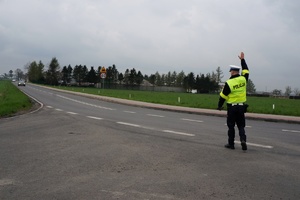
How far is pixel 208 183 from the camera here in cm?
483

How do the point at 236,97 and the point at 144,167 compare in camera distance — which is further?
the point at 236,97

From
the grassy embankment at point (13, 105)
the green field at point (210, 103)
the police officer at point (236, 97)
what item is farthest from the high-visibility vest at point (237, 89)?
the green field at point (210, 103)

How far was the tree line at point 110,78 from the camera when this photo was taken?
379 ft

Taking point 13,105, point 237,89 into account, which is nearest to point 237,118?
point 237,89

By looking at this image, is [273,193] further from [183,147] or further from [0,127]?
[0,127]

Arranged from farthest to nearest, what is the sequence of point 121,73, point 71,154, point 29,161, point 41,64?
point 121,73, point 41,64, point 71,154, point 29,161

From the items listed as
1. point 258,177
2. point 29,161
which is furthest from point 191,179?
point 29,161

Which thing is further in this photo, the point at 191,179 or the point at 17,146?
the point at 17,146

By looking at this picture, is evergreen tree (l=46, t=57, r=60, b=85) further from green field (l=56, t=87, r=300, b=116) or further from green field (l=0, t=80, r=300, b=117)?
green field (l=56, t=87, r=300, b=116)

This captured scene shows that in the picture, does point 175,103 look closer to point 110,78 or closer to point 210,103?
point 210,103

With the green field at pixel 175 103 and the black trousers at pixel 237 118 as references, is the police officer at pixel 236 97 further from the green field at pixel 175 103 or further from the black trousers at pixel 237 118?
the green field at pixel 175 103

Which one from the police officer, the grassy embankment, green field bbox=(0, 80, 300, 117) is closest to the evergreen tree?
green field bbox=(0, 80, 300, 117)

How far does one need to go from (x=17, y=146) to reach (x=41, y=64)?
125 m

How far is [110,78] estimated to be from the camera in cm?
13525
